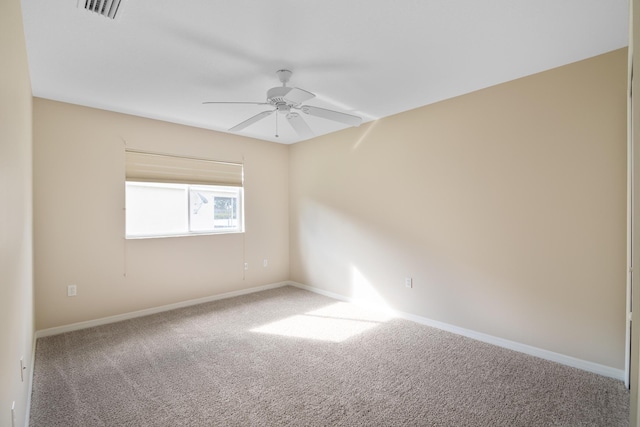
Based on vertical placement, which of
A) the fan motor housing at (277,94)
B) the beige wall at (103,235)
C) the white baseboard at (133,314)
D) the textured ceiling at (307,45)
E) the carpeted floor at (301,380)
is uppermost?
the textured ceiling at (307,45)

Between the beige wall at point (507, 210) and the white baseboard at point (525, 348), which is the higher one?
the beige wall at point (507, 210)

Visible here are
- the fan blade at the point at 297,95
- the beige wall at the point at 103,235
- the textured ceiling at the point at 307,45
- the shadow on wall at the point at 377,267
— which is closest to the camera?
the textured ceiling at the point at 307,45

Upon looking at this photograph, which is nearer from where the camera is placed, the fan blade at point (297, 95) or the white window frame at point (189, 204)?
the fan blade at point (297, 95)

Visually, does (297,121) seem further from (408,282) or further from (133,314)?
(133,314)

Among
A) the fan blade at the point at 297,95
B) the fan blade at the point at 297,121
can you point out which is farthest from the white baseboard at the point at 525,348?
the fan blade at the point at 297,95

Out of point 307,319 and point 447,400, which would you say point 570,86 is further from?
point 307,319

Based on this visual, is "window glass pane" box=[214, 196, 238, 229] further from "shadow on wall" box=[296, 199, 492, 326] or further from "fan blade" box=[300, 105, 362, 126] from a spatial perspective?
"fan blade" box=[300, 105, 362, 126]

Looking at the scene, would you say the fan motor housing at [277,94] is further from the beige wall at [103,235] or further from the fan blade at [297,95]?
the beige wall at [103,235]

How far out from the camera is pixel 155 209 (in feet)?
13.3

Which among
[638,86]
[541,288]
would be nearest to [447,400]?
[541,288]

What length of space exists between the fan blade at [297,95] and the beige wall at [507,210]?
1.72 m

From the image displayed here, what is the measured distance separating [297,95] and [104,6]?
127cm

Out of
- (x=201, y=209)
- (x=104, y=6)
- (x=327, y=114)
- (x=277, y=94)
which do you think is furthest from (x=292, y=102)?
(x=201, y=209)

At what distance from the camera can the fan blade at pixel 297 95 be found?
2325 millimetres
